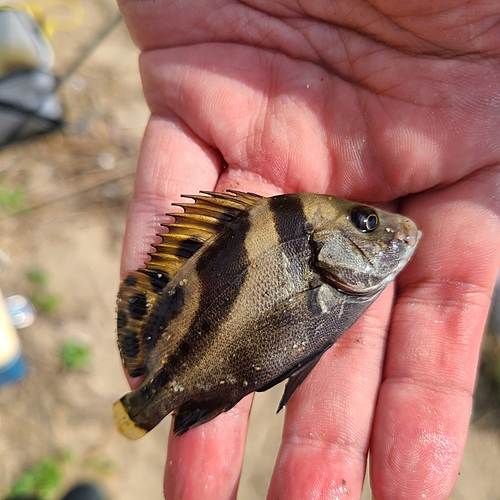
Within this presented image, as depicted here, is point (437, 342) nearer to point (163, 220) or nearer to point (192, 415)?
point (192, 415)

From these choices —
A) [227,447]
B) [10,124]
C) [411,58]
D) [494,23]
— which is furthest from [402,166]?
[10,124]

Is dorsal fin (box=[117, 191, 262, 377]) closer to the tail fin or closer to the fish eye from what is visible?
the tail fin

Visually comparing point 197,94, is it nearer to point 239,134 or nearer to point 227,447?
point 239,134

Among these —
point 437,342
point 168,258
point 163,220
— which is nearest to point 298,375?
point 437,342

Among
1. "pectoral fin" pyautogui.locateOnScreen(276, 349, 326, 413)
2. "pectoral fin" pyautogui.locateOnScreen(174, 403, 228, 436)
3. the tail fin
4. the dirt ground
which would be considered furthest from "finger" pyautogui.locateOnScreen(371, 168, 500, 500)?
the dirt ground

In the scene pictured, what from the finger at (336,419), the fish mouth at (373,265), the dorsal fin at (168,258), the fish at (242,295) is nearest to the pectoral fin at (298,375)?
the fish at (242,295)
